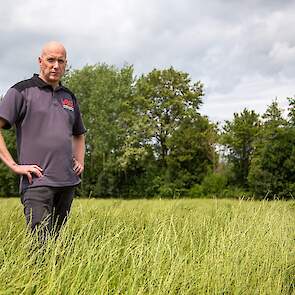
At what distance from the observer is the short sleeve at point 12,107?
3.55 meters

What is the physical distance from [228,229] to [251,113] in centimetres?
3706

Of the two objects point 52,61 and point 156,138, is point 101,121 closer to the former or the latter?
point 156,138

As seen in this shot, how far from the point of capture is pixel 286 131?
3541cm

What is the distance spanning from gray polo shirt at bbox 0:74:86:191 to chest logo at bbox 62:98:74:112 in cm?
2

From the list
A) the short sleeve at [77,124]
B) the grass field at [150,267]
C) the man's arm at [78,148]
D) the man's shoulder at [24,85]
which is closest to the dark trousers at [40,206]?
the grass field at [150,267]

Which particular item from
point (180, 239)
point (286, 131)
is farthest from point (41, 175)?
point (286, 131)

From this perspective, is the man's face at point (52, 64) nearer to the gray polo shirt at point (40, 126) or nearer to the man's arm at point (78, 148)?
the gray polo shirt at point (40, 126)

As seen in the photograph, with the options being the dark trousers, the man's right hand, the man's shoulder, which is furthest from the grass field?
the man's shoulder

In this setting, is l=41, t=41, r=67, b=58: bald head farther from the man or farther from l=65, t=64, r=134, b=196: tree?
l=65, t=64, r=134, b=196: tree

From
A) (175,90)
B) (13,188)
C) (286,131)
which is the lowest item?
(13,188)

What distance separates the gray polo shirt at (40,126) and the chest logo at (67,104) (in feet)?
0.05

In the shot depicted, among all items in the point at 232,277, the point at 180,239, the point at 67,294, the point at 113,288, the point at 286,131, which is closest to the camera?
the point at 67,294

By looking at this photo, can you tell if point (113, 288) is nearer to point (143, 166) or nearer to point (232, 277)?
point (232, 277)

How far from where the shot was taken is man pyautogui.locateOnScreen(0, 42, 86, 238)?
11.9 ft
